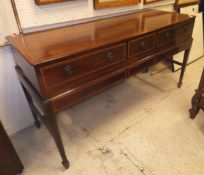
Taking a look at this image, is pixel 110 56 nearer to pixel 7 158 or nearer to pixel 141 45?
pixel 141 45

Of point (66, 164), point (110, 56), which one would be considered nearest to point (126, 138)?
point (66, 164)

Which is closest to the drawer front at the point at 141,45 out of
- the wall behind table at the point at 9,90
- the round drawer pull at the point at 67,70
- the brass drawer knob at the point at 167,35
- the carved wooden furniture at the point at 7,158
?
the brass drawer knob at the point at 167,35

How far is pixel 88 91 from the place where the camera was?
123 cm

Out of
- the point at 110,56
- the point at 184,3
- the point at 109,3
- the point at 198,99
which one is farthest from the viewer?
the point at 184,3

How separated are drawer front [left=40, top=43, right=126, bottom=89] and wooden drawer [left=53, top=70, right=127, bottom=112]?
11cm

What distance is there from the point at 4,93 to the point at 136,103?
52.6 inches

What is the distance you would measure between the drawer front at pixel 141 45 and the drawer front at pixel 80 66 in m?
0.08

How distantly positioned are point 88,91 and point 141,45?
21.8 inches

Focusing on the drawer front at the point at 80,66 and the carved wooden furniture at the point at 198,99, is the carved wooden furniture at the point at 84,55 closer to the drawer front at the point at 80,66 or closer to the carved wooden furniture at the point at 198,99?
the drawer front at the point at 80,66

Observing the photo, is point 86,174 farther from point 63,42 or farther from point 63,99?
point 63,42

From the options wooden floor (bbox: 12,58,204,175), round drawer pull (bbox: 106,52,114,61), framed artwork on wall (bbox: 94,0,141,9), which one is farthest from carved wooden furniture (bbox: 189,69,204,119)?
framed artwork on wall (bbox: 94,0,141,9)

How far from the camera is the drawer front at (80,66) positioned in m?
1.00

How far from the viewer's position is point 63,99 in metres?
1.12

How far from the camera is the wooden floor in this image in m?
1.40
